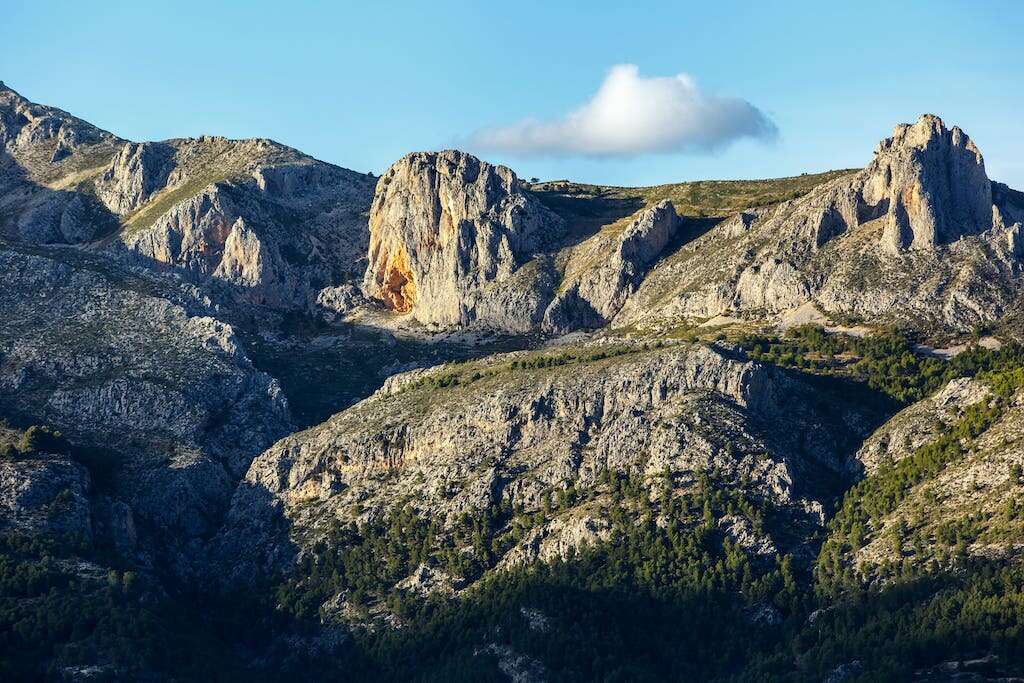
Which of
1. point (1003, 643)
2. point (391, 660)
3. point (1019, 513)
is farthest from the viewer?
point (391, 660)

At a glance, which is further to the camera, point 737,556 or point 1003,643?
point 737,556

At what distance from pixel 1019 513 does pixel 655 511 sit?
36.5 metres

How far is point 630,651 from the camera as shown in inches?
7092

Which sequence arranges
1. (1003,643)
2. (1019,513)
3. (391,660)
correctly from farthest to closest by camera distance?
1. (391,660)
2. (1019,513)
3. (1003,643)

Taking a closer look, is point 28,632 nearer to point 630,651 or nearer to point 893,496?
point 630,651

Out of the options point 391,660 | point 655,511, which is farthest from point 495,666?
point 655,511

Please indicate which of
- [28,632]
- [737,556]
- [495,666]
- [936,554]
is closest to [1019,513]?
[936,554]

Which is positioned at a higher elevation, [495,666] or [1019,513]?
[1019,513]

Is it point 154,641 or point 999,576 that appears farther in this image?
point 154,641

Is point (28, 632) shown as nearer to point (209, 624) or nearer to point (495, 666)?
point (209, 624)

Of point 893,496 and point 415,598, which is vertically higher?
point 893,496

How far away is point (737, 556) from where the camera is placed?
18450 centimetres

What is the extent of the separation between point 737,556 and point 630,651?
1408 centimetres

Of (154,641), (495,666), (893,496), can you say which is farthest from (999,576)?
(154,641)
